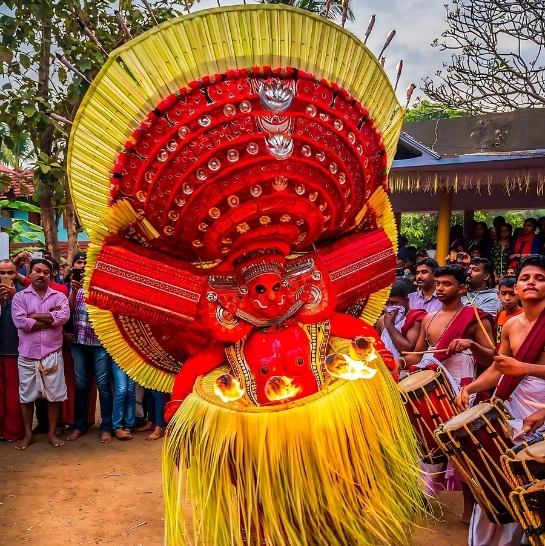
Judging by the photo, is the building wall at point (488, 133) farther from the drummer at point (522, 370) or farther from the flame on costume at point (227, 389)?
the flame on costume at point (227, 389)

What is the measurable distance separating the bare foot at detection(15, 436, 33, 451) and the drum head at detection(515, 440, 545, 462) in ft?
16.0

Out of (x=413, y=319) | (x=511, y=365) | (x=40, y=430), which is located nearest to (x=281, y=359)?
(x=511, y=365)

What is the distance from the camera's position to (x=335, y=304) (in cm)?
273

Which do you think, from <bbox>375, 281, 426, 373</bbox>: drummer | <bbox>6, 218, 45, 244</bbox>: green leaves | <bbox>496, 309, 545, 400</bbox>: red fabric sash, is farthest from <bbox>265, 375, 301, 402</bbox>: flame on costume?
<bbox>6, 218, 45, 244</bbox>: green leaves

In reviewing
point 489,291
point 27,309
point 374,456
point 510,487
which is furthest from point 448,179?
point 374,456

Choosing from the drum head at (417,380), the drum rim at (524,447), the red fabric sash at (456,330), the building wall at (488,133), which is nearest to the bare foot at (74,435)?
the drum head at (417,380)

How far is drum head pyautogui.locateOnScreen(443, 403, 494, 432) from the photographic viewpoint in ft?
9.91

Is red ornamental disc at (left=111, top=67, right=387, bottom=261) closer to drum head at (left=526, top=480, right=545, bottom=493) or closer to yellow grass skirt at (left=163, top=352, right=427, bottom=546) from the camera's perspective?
yellow grass skirt at (left=163, top=352, right=427, bottom=546)

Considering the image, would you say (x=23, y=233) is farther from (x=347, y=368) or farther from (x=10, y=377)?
(x=347, y=368)

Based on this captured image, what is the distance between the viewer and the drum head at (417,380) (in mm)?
3760

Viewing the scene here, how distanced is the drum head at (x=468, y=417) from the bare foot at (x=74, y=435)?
4317 mm

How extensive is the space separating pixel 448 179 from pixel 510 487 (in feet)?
22.3

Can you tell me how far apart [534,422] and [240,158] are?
2.07 meters

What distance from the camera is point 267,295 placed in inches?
99.7
